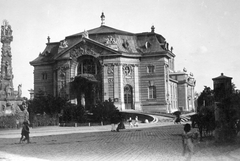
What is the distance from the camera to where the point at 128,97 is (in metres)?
58.2

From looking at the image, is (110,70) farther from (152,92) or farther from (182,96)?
(182,96)

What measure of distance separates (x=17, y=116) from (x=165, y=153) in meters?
25.2

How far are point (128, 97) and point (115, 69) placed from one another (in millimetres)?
4882

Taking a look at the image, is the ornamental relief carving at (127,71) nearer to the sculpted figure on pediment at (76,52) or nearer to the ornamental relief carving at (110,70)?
the ornamental relief carving at (110,70)

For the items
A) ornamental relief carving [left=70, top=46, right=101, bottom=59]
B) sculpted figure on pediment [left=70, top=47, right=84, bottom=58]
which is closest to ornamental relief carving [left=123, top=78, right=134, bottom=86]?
ornamental relief carving [left=70, top=46, right=101, bottom=59]

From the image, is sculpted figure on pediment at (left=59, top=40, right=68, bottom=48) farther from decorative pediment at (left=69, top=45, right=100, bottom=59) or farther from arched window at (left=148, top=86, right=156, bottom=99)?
arched window at (left=148, top=86, right=156, bottom=99)

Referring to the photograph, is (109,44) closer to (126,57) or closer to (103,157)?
(126,57)

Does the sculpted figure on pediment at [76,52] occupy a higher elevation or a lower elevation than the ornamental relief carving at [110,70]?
higher

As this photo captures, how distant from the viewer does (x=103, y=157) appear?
15.3 metres

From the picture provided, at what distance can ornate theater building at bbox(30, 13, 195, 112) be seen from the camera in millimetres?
56875

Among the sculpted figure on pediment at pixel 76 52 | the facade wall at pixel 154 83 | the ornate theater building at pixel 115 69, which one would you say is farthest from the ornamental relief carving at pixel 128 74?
the sculpted figure on pediment at pixel 76 52

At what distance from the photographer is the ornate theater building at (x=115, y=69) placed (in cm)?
5688

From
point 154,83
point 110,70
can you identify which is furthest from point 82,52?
point 154,83

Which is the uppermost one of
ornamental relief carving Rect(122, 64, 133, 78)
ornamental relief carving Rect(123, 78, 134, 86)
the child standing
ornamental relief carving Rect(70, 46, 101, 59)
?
ornamental relief carving Rect(70, 46, 101, 59)
